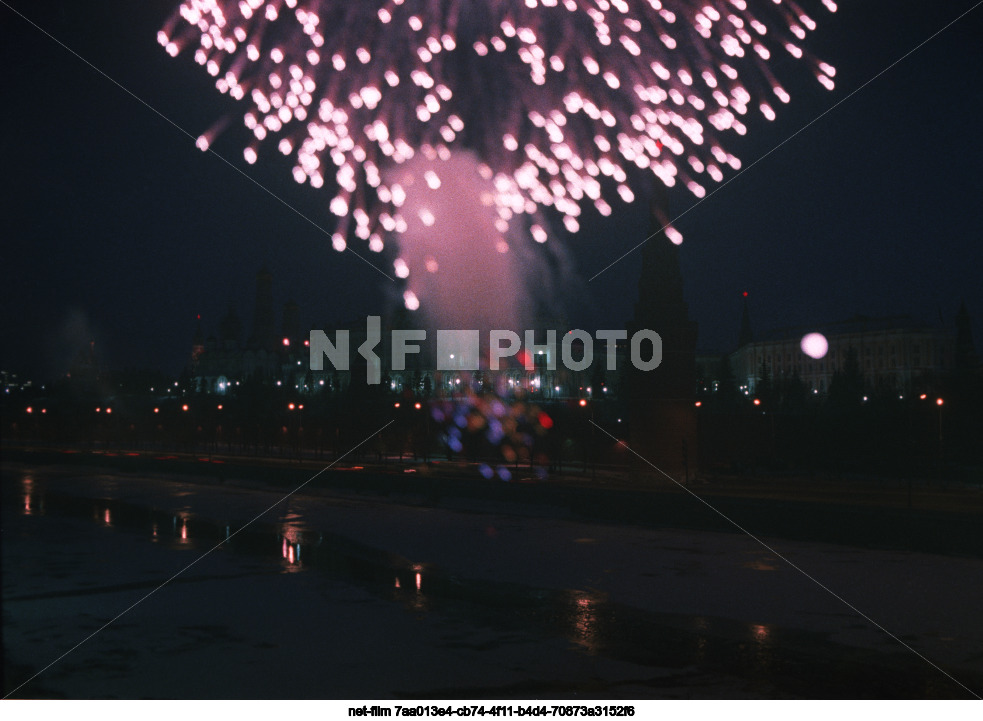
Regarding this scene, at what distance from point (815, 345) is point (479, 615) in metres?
117

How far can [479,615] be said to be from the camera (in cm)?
1377

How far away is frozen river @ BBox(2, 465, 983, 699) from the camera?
10.2 metres

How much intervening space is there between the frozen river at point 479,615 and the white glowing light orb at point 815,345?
10490 cm

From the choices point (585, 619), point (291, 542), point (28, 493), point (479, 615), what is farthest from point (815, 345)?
point (479, 615)

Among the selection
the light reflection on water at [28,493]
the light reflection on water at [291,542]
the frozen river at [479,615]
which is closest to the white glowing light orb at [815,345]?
the light reflection on water at [28,493]

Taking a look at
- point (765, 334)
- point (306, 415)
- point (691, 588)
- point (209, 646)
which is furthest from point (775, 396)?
point (209, 646)

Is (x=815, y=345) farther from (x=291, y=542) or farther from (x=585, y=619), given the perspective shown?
(x=585, y=619)

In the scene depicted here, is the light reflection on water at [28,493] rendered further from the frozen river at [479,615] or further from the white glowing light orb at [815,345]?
the white glowing light orb at [815,345]

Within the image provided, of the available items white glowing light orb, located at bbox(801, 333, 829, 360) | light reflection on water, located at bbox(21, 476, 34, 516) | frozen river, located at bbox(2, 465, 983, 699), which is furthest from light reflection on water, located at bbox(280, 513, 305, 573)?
white glowing light orb, located at bbox(801, 333, 829, 360)

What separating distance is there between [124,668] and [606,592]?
327 inches

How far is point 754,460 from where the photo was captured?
132 feet

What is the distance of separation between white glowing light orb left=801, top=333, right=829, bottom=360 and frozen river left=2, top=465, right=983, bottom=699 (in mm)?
104900

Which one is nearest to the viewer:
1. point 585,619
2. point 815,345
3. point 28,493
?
point 585,619

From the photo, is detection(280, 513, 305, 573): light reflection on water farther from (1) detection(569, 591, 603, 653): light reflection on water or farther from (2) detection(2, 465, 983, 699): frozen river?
(1) detection(569, 591, 603, 653): light reflection on water
